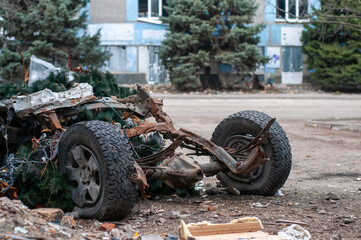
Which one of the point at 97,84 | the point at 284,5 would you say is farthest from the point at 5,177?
the point at 284,5

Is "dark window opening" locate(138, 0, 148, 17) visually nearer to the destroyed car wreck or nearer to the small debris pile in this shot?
the destroyed car wreck

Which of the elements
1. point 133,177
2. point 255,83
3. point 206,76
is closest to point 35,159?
point 133,177

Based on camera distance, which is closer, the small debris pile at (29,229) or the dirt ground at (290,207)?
the small debris pile at (29,229)

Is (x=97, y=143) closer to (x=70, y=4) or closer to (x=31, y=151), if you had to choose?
(x=31, y=151)

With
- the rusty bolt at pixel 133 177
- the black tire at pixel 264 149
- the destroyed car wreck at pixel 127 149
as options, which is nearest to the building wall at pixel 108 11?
the destroyed car wreck at pixel 127 149

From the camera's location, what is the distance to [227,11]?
3092 centimetres

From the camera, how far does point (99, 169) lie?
199 inches

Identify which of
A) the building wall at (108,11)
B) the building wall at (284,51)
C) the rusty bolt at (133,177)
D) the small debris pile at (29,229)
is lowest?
the small debris pile at (29,229)

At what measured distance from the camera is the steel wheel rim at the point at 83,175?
5.16 meters

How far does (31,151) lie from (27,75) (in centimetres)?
205

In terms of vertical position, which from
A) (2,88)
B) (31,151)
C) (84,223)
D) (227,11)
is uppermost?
(227,11)

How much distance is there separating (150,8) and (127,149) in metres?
30.6

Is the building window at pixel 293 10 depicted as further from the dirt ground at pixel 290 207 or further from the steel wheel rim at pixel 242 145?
the steel wheel rim at pixel 242 145

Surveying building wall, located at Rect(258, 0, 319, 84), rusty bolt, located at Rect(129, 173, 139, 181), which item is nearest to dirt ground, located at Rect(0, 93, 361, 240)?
rusty bolt, located at Rect(129, 173, 139, 181)
